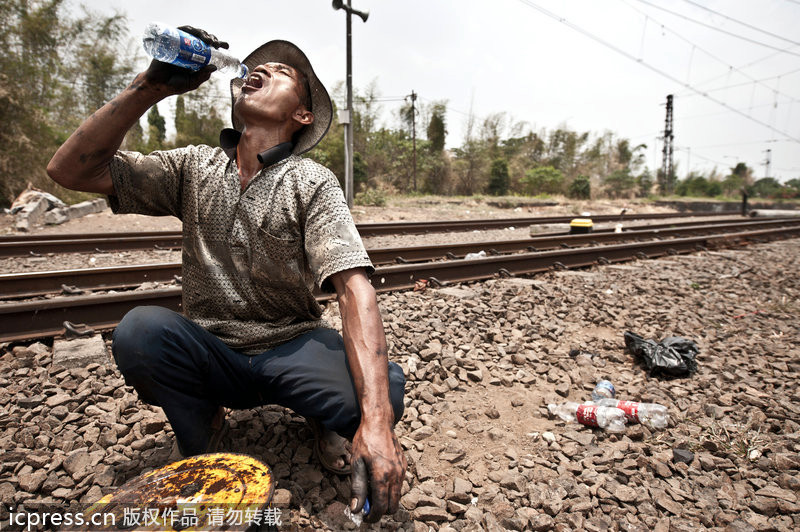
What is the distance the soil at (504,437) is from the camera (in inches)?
69.1

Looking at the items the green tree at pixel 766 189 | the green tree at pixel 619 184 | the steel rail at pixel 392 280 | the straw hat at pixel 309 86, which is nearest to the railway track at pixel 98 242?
the steel rail at pixel 392 280

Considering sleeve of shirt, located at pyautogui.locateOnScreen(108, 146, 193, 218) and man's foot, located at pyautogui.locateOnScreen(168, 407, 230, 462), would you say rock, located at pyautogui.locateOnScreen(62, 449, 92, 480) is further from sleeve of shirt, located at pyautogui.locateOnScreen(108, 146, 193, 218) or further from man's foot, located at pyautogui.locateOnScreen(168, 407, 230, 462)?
sleeve of shirt, located at pyautogui.locateOnScreen(108, 146, 193, 218)

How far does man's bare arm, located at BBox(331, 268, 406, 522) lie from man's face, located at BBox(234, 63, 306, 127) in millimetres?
791

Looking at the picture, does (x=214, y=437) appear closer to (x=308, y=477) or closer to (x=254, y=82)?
(x=308, y=477)

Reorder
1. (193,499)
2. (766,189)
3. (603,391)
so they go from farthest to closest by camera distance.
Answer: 1. (766,189)
2. (603,391)
3. (193,499)

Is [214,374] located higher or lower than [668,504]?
higher

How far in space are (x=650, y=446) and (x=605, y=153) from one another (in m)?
52.3

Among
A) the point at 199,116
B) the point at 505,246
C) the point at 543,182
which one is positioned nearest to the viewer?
the point at 505,246

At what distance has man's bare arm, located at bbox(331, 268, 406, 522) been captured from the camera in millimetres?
1258

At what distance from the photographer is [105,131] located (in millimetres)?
1566

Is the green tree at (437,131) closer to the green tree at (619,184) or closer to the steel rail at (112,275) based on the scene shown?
the green tree at (619,184)

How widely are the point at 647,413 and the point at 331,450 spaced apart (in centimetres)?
175

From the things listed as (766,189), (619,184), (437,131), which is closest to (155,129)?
(437,131)

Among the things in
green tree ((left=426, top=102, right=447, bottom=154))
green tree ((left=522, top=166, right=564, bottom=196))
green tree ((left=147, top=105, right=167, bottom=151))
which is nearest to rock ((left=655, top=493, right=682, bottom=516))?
green tree ((left=147, top=105, right=167, bottom=151))
